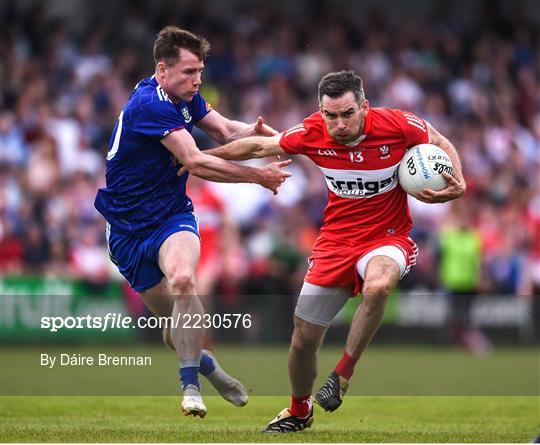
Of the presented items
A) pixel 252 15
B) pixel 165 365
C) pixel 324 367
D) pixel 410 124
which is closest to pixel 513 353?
pixel 324 367

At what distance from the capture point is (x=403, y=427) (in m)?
9.51

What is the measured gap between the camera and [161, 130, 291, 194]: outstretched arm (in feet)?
29.8

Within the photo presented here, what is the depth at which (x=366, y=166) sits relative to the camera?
9.12 meters

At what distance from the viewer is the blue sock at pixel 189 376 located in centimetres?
866

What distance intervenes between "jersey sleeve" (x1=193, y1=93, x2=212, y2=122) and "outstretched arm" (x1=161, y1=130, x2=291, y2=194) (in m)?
0.63

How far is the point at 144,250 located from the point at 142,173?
1.91 ft

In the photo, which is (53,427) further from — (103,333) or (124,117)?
(103,333)

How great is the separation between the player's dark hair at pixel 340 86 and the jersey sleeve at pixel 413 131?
1.54 ft

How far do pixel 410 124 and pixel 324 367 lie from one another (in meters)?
6.17

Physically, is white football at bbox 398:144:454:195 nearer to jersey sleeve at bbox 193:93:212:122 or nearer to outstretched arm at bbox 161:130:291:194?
outstretched arm at bbox 161:130:291:194

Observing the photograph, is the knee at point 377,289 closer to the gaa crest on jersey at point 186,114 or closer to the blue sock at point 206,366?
the blue sock at point 206,366

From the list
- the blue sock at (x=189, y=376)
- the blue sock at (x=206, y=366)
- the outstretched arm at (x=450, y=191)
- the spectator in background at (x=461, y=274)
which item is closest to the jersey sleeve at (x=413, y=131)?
the outstretched arm at (x=450, y=191)

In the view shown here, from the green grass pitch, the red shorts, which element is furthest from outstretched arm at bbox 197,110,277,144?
the green grass pitch

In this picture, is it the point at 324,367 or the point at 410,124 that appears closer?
the point at 410,124
